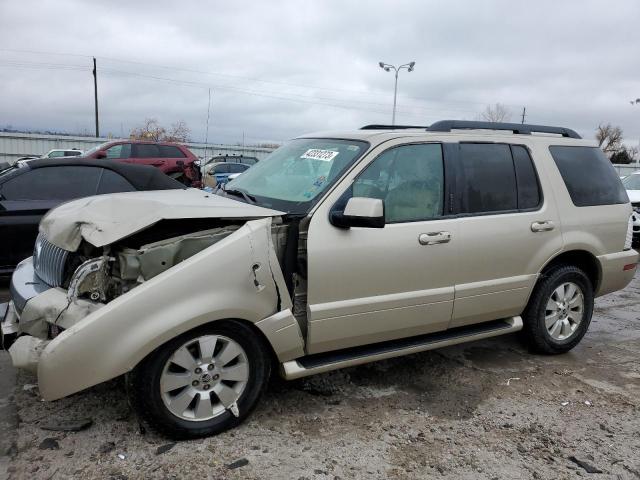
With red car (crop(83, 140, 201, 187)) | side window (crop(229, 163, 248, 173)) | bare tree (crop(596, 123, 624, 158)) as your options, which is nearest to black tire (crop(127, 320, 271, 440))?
red car (crop(83, 140, 201, 187))

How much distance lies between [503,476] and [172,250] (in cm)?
217

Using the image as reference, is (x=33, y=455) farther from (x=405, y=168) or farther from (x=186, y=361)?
(x=405, y=168)

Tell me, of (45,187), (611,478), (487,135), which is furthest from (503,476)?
(45,187)

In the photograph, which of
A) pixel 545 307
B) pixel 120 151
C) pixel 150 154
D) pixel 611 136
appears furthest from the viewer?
pixel 611 136

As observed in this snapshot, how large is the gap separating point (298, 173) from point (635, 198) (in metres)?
9.89

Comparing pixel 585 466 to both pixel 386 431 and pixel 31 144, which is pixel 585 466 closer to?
pixel 386 431

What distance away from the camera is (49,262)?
340 centimetres

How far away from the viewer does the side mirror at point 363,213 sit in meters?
3.10

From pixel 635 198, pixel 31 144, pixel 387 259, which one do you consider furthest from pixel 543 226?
pixel 31 144

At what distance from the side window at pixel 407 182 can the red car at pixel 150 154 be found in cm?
1219

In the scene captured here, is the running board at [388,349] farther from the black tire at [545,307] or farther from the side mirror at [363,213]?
the side mirror at [363,213]

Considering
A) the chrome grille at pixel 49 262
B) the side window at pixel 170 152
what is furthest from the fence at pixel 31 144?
the chrome grille at pixel 49 262

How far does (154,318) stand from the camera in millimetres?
2754

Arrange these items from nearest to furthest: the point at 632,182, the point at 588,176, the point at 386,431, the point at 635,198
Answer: the point at 386,431
the point at 588,176
the point at 635,198
the point at 632,182
